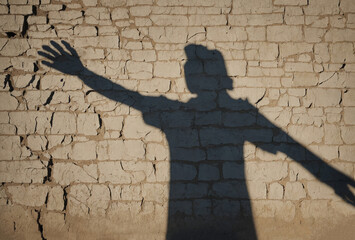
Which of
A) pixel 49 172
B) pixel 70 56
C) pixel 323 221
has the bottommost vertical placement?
pixel 323 221

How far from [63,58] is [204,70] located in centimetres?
175

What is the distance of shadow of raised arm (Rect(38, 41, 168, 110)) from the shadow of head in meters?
0.44

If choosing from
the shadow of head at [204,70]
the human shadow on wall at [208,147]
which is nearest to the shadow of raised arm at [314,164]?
the human shadow on wall at [208,147]

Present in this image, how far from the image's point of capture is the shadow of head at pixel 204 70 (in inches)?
98.9

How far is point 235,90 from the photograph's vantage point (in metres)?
2.51

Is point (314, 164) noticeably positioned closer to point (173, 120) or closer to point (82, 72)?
point (173, 120)

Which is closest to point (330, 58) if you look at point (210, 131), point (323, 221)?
point (210, 131)

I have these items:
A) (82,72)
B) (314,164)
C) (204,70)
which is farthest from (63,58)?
(314,164)

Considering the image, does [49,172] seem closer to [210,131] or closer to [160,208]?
[160,208]

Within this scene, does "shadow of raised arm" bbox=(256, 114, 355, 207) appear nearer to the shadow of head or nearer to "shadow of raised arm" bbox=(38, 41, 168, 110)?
the shadow of head

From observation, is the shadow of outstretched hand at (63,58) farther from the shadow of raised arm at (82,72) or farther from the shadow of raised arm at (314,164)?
the shadow of raised arm at (314,164)

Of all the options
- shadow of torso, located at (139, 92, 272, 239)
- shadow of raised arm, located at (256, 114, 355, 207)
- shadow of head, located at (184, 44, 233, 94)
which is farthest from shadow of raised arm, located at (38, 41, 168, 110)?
shadow of raised arm, located at (256, 114, 355, 207)

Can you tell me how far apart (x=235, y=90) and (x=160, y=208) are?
1.70 meters

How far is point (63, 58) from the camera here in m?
2.49
